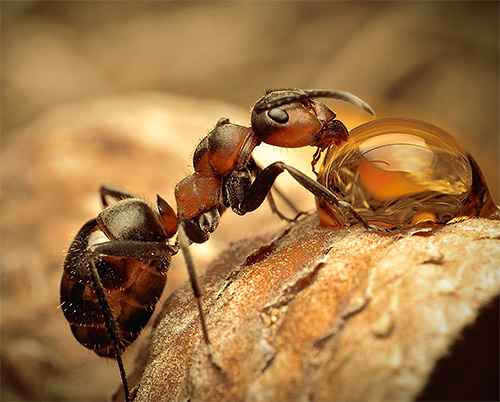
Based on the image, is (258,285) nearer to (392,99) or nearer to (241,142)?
(241,142)

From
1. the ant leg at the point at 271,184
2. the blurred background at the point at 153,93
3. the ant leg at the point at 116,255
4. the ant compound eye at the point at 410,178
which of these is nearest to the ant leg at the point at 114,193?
the blurred background at the point at 153,93

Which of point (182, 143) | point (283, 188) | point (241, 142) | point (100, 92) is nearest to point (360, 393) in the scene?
point (241, 142)

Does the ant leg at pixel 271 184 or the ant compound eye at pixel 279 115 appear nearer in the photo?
the ant leg at pixel 271 184

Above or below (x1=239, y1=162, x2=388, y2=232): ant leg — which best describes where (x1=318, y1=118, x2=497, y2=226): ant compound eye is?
below

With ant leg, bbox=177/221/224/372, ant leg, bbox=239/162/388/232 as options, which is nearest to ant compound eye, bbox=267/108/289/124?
ant leg, bbox=239/162/388/232

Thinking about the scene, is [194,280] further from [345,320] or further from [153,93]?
[153,93]

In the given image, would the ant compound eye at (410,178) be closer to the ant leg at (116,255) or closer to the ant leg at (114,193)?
the ant leg at (116,255)

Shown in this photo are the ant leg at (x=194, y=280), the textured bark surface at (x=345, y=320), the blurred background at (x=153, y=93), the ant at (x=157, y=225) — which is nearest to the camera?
the textured bark surface at (x=345, y=320)

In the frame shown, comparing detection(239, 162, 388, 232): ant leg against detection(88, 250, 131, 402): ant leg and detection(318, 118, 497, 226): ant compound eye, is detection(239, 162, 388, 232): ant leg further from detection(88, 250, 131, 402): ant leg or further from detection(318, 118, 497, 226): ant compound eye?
detection(88, 250, 131, 402): ant leg
